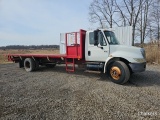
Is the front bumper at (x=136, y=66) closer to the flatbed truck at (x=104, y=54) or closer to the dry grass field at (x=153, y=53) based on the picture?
the flatbed truck at (x=104, y=54)

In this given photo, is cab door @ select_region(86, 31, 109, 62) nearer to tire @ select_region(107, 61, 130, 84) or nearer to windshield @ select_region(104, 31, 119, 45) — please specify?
windshield @ select_region(104, 31, 119, 45)

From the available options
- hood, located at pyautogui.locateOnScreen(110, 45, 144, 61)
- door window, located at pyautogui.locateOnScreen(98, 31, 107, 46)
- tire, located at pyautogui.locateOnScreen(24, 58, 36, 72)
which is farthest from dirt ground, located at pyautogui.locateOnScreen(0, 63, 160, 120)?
tire, located at pyautogui.locateOnScreen(24, 58, 36, 72)

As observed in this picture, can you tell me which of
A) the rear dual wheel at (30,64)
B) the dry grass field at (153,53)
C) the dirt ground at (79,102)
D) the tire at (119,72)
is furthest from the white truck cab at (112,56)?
the dry grass field at (153,53)

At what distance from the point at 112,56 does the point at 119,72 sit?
28.6 inches

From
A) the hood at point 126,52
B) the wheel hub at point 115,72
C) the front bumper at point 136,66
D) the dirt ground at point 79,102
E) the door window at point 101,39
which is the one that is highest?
the door window at point 101,39

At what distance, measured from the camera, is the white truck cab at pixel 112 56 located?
5.88 meters

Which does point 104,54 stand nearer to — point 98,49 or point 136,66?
point 98,49

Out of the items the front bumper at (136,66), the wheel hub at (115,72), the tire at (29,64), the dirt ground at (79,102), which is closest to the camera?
the dirt ground at (79,102)

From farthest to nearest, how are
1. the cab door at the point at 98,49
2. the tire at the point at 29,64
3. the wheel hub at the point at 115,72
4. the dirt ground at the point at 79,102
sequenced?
the tire at the point at 29,64 < the cab door at the point at 98,49 < the wheel hub at the point at 115,72 < the dirt ground at the point at 79,102

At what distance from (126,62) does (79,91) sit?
2.41 metres

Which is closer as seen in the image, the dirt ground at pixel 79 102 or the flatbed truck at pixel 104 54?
the dirt ground at pixel 79 102

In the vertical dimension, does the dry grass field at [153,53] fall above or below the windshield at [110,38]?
below

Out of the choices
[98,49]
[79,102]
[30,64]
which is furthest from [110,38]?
[30,64]

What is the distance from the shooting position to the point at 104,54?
6.55 meters
